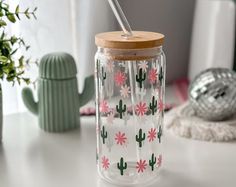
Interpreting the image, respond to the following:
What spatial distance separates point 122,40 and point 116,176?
0.21 meters

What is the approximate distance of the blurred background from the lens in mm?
913

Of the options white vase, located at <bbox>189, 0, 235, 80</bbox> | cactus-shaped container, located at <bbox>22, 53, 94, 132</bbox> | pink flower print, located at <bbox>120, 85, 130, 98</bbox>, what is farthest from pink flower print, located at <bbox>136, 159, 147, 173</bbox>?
white vase, located at <bbox>189, 0, 235, 80</bbox>

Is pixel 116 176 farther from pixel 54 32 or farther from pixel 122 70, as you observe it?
pixel 54 32

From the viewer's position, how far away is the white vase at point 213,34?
3.53 feet

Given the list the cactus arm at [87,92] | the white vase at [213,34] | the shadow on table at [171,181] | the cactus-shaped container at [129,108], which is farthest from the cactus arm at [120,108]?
the white vase at [213,34]

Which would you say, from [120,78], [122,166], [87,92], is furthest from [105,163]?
[87,92]

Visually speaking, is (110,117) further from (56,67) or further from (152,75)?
(56,67)

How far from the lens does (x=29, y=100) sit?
0.89 meters

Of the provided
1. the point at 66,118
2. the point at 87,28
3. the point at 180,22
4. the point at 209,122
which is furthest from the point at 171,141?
the point at 180,22

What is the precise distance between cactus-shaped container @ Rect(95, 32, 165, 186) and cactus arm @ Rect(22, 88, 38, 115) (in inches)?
9.0

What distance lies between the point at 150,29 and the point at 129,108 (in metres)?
0.48

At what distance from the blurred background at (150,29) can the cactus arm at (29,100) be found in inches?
1.3

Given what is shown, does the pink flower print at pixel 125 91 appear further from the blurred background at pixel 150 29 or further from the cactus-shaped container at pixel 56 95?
the blurred background at pixel 150 29

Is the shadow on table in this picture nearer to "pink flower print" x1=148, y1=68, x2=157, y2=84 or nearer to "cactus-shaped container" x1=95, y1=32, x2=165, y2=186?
"cactus-shaped container" x1=95, y1=32, x2=165, y2=186
